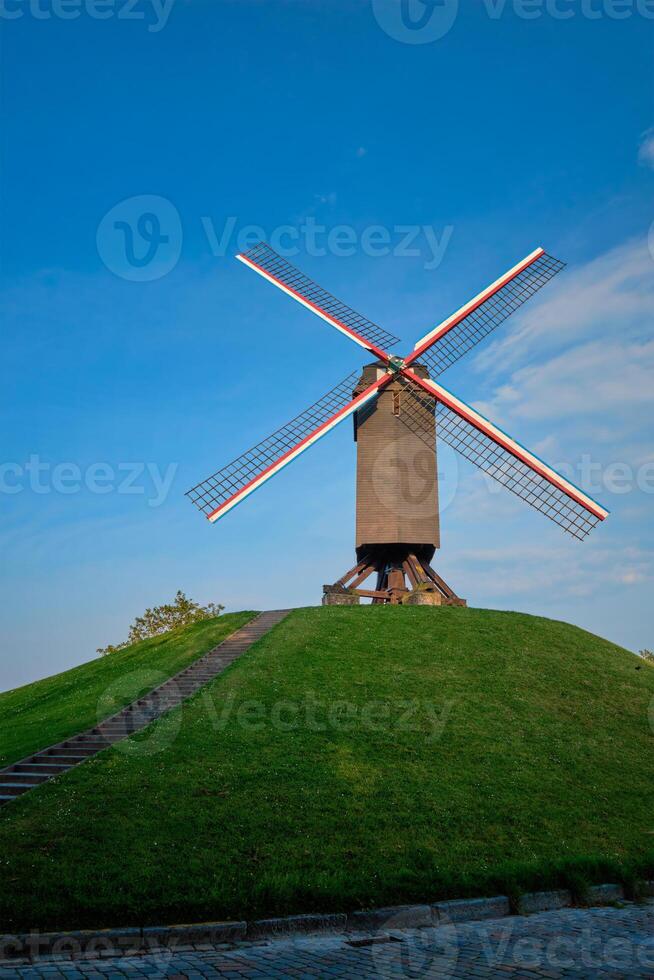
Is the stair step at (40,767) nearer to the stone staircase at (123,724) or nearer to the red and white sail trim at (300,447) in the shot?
the stone staircase at (123,724)

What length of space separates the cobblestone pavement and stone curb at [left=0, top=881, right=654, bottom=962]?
0.76 feet

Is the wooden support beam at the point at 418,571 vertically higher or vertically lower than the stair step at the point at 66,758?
higher

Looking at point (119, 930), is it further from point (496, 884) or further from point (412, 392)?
point (412, 392)

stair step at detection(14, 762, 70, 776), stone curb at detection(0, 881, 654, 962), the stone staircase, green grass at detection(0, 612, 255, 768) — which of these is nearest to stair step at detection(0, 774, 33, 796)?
the stone staircase

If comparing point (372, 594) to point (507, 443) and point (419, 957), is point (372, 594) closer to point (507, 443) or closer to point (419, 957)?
point (507, 443)

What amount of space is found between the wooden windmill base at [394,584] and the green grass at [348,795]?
7649mm

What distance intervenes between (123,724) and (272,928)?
1159cm

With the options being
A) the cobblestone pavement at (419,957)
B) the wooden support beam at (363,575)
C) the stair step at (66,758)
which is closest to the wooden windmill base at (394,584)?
the wooden support beam at (363,575)

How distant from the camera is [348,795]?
52.3 feet

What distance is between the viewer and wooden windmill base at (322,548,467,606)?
36.0 metres

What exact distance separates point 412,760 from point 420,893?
21.1ft

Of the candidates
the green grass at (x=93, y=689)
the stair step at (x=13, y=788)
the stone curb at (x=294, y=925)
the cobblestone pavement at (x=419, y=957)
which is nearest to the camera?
the cobblestone pavement at (x=419, y=957)

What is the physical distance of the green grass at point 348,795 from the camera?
11477 mm

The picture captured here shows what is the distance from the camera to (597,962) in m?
9.05
